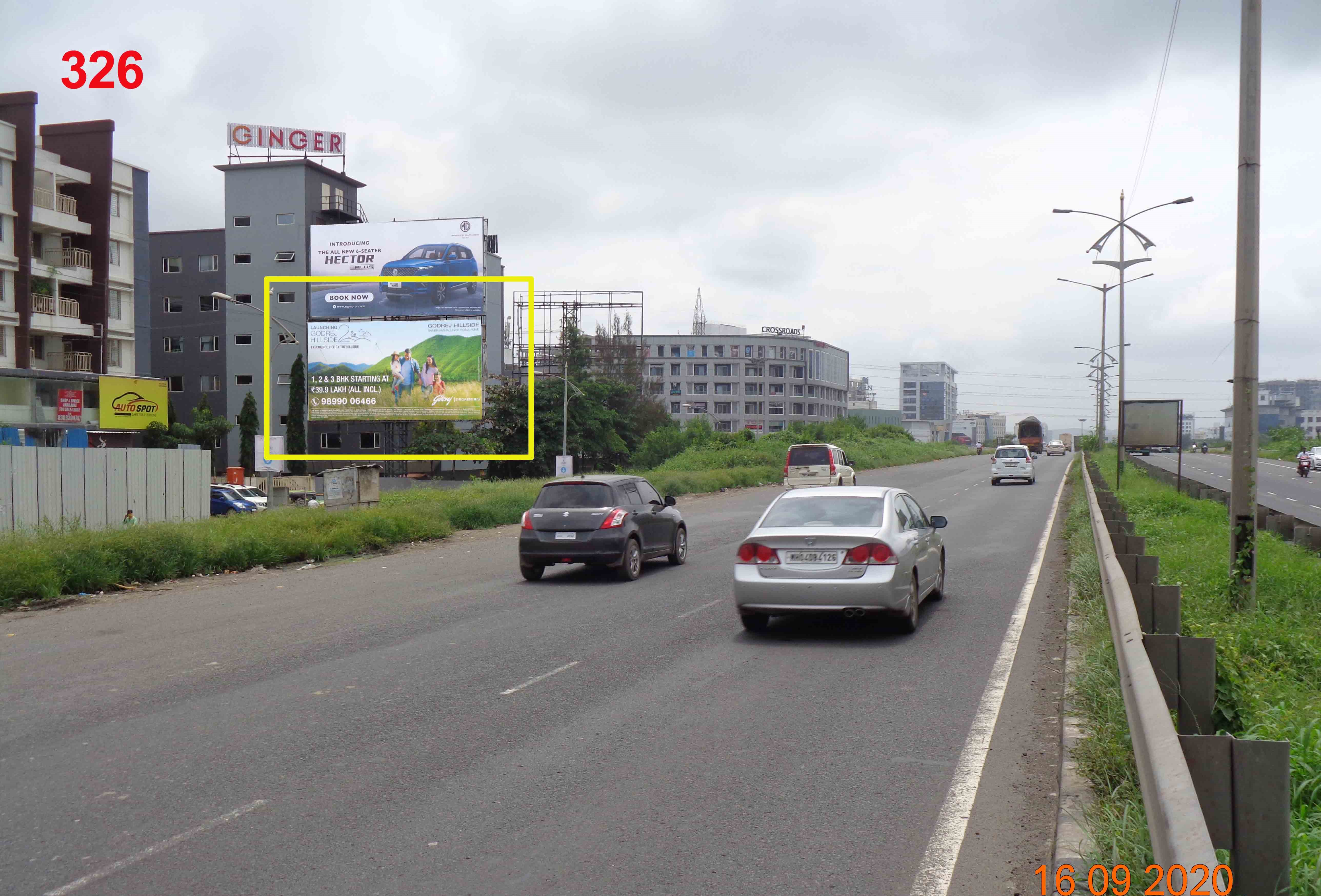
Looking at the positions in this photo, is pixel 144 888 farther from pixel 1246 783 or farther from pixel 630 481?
pixel 630 481

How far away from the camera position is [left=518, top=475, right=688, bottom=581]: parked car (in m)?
15.5

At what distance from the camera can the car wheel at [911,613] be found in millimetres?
10742

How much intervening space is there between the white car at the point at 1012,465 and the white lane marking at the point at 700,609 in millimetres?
35428

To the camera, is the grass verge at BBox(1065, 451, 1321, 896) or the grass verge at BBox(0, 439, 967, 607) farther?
the grass verge at BBox(0, 439, 967, 607)

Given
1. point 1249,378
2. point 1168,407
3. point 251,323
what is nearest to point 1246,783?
point 1249,378

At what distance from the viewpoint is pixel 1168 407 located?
1259 inches

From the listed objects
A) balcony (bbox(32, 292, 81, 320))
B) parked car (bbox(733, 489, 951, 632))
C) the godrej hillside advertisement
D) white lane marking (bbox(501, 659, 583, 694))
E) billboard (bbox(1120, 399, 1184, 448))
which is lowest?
white lane marking (bbox(501, 659, 583, 694))

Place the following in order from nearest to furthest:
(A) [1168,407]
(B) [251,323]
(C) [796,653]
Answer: (C) [796,653], (A) [1168,407], (B) [251,323]

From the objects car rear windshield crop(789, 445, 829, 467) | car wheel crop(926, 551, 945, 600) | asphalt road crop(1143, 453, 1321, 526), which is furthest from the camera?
car rear windshield crop(789, 445, 829, 467)

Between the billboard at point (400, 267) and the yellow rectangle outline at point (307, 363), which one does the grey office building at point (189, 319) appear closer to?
the yellow rectangle outline at point (307, 363)

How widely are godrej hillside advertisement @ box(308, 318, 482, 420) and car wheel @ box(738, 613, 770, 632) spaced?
3096cm

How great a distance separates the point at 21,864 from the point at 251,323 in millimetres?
67032

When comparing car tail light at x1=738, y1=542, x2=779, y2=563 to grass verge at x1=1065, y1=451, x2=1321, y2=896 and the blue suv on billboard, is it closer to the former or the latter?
grass verge at x1=1065, y1=451, x2=1321, y2=896

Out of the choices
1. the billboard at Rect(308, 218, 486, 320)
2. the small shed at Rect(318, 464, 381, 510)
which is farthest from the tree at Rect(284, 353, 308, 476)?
the small shed at Rect(318, 464, 381, 510)
